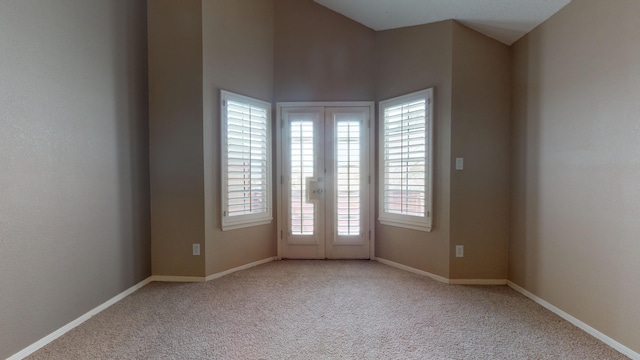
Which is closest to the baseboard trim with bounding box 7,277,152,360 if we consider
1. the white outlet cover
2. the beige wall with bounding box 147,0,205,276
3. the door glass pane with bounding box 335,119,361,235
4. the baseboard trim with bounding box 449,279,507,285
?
the beige wall with bounding box 147,0,205,276

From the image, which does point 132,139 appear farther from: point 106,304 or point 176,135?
point 106,304

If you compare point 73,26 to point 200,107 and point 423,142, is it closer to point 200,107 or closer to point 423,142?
point 200,107

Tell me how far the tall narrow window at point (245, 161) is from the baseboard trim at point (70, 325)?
40.3 inches

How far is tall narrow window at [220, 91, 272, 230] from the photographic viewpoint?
3.30 m

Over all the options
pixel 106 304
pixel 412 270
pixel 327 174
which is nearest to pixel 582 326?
pixel 412 270

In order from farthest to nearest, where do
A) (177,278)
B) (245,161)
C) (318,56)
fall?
(318,56) < (245,161) < (177,278)

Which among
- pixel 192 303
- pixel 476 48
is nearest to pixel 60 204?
pixel 192 303

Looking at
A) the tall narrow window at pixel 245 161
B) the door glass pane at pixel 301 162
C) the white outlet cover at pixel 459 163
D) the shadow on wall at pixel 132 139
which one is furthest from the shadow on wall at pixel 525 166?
the shadow on wall at pixel 132 139

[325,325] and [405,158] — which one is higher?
[405,158]

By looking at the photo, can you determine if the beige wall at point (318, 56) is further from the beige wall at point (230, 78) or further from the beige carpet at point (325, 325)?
the beige carpet at point (325, 325)

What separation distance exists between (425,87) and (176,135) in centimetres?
268

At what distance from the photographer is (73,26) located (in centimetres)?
229

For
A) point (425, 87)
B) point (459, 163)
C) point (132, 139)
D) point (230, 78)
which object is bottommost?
point (459, 163)

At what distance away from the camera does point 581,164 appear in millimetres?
2250
